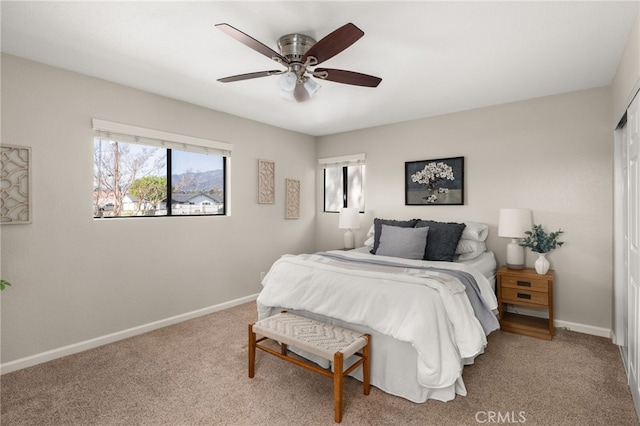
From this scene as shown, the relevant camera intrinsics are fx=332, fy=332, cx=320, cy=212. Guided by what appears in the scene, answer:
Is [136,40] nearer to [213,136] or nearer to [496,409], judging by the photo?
[213,136]

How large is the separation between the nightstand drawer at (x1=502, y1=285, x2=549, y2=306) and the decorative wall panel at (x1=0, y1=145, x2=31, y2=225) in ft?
14.1

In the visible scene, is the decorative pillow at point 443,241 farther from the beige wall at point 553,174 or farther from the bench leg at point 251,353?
the bench leg at point 251,353

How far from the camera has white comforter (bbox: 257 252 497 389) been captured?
211cm

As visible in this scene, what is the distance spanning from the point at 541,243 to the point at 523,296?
56 cm

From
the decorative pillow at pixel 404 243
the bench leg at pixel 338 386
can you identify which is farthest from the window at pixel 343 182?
the bench leg at pixel 338 386

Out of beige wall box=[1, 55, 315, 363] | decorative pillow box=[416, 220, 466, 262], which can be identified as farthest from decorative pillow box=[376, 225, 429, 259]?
beige wall box=[1, 55, 315, 363]

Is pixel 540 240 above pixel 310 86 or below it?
below

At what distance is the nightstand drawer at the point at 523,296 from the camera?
3.18m

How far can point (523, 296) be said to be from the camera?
327cm

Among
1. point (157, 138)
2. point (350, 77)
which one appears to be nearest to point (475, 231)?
point (350, 77)

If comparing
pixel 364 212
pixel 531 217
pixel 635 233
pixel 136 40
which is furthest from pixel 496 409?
pixel 136 40

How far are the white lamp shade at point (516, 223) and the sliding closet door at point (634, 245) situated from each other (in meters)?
1.05

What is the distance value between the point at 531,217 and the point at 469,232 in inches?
25.2
